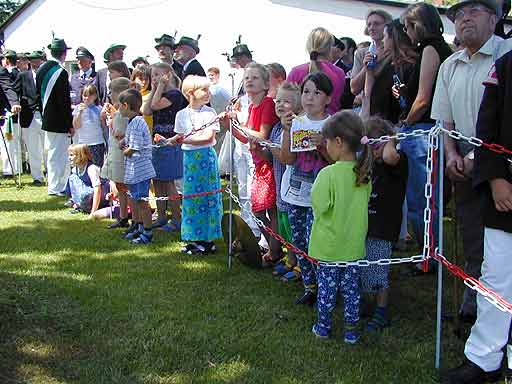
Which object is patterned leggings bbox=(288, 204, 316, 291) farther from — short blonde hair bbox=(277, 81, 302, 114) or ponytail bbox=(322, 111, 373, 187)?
ponytail bbox=(322, 111, 373, 187)

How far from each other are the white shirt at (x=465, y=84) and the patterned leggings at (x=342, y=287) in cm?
119

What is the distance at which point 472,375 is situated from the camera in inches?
140

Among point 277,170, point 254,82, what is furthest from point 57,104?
point 277,170

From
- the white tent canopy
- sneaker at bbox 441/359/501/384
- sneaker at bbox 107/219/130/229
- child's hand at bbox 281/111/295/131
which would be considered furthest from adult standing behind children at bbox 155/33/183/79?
sneaker at bbox 441/359/501/384

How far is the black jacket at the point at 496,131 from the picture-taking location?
10.9 ft

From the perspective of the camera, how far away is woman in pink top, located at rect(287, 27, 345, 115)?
545 centimetres

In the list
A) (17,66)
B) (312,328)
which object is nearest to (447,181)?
(312,328)

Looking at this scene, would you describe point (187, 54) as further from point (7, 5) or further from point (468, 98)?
point (7, 5)

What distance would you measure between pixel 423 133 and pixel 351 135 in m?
0.52

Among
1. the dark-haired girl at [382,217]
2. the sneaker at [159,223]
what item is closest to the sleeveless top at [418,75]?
the dark-haired girl at [382,217]

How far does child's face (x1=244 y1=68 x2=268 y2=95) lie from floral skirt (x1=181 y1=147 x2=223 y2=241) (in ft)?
3.35

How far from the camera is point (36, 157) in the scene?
1157 centimetres

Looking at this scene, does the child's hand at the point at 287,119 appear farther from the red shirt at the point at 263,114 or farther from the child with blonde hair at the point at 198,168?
the child with blonde hair at the point at 198,168

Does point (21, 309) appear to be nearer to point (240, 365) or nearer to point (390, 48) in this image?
point (240, 365)
